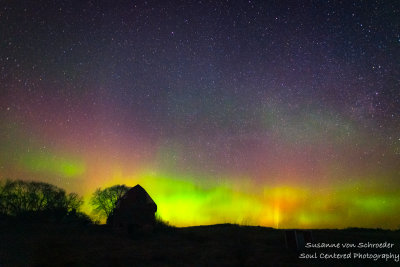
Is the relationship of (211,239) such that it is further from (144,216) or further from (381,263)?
(381,263)

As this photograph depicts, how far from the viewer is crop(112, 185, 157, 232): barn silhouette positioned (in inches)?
1320

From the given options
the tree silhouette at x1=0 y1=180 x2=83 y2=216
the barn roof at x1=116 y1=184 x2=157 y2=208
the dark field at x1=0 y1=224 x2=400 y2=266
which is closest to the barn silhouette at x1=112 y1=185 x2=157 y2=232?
the barn roof at x1=116 y1=184 x2=157 y2=208

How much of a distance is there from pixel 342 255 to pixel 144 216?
23.3 metres

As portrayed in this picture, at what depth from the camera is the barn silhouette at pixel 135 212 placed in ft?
110

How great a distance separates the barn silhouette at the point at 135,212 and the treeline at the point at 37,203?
796 cm

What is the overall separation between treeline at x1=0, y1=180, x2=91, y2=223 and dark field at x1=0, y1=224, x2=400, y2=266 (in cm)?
804

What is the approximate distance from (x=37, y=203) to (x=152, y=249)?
27.3m

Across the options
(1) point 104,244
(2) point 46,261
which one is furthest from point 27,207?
(2) point 46,261

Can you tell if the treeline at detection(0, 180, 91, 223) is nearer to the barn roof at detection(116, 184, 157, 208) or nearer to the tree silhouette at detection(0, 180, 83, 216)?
the tree silhouette at detection(0, 180, 83, 216)

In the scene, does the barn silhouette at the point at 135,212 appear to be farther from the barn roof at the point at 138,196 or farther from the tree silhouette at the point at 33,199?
the tree silhouette at the point at 33,199

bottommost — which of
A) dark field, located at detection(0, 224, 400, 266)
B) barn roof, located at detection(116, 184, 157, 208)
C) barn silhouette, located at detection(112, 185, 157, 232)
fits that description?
dark field, located at detection(0, 224, 400, 266)

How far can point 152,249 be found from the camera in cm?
2325

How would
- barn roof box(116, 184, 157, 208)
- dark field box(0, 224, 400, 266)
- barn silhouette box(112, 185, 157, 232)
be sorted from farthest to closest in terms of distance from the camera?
barn roof box(116, 184, 157, 208) < barn silhouette box(112, 185, 157, 232) < dark field box(0, 224, 400, 266)

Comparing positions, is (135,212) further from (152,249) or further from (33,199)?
(33,199)
